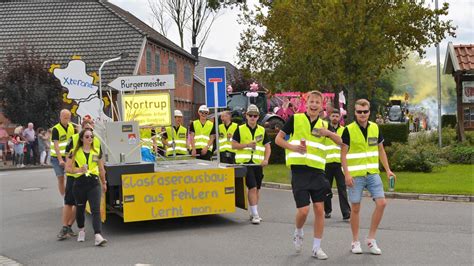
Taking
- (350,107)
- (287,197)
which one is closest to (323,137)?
(287,197)

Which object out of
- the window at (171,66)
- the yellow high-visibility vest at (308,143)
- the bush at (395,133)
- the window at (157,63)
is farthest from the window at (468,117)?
the window at (171,66)

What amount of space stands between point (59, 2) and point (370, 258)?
120ft

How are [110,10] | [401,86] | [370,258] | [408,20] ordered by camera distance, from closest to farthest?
[370,258] → [408,20] → [110,10] → [401,86]

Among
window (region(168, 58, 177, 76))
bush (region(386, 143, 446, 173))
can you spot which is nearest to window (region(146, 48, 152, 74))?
window (region(168, 58, 177, 76))

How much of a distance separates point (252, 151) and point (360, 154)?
9.84 ft

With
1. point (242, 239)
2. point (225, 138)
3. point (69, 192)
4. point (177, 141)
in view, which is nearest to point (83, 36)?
point (177, 141)

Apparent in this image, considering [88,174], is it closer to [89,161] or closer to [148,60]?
[89,161]

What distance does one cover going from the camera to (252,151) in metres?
10.7

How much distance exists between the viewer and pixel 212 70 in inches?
463

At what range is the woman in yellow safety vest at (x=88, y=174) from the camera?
9055 mm

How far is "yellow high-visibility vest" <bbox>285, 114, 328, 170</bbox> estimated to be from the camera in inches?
304

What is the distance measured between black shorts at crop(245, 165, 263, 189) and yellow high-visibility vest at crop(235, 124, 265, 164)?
4.9 inches

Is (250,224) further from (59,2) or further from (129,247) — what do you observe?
(59,2)

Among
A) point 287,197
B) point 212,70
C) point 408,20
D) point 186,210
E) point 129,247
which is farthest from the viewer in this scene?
point 408,20
